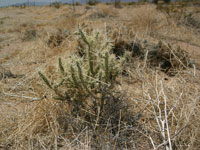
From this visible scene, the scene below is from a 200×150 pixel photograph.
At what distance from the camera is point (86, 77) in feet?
3.76

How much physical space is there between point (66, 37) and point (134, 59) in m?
1.53


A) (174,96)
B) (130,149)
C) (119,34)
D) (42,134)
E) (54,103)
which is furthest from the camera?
(119,34)

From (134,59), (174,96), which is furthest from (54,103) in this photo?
(134,59)

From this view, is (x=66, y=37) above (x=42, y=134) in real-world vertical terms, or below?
above

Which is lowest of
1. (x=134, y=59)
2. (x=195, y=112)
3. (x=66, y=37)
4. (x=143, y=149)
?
(x=143, y=149)

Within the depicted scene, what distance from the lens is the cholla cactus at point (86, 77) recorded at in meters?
1.09

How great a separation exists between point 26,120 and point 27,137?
0.50ft

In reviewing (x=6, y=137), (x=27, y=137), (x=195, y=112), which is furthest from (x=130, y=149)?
(x=6, y=137)

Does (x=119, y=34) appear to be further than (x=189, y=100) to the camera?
Yes

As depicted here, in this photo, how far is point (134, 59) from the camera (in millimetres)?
2377

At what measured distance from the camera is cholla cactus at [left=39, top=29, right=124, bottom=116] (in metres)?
1.09

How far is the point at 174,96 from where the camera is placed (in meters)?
1.41

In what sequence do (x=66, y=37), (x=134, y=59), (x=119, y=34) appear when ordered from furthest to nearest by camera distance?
(x=66, y=37)
(x=119, y=34)
(x=134, y=59)

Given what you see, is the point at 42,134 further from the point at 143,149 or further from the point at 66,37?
Answer: the point at 66,37
